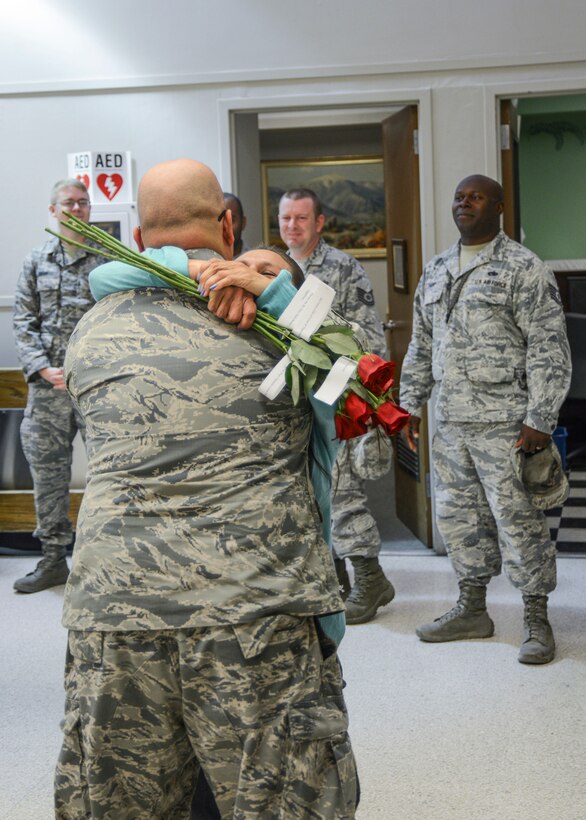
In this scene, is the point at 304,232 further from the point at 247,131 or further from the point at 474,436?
the point at 247,131

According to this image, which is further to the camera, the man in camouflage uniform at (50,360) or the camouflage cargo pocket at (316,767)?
the man in camouflage uniform at (50,360)

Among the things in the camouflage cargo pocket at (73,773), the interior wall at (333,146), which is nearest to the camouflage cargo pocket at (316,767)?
the camouflage cargo pocket at (73,773)

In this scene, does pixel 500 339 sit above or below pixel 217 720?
above

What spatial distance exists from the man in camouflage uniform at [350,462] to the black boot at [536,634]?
2.13 feet

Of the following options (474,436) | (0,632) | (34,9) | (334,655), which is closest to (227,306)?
(334,655)

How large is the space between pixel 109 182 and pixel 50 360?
1.03 meters

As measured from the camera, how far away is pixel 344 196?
10.1m

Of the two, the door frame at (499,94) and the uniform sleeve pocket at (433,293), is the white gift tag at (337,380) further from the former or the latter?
the door frame at (499,94)

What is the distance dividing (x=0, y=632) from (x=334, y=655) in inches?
114

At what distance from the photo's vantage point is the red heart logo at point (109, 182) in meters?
5.37

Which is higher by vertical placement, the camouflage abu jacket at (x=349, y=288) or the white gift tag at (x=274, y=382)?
the camouflage abu jacket at (x=349, y=288)

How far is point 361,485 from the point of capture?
4.50 metres

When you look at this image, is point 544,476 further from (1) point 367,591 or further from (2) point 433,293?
(1) point 367,591

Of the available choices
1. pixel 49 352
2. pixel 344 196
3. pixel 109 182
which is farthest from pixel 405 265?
pixel 344 196
